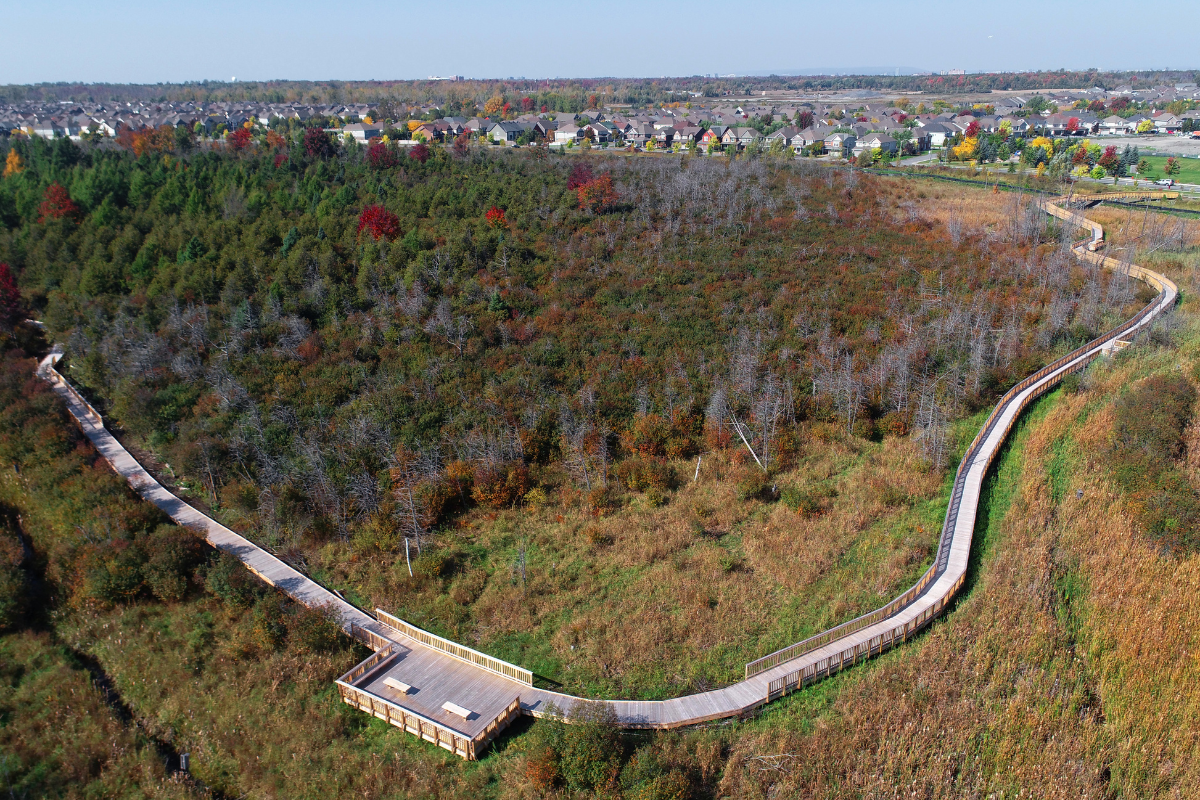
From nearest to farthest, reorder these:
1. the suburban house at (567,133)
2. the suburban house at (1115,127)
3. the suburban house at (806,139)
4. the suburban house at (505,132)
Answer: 1. the suburban house at (806,139)
2. the suburban house at (505,132)
3. the suburban house at (567,133)
4. the suburban house at (1115,127)

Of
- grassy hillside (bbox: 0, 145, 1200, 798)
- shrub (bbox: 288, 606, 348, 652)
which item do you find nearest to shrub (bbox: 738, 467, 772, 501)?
grassy hillside (bbox: 0, 145, 1200, 798)

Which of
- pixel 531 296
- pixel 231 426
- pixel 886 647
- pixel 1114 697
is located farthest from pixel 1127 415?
pixel 231 426

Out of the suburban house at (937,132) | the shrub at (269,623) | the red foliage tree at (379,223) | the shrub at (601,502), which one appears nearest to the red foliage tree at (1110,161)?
the suburban house at (937,132)

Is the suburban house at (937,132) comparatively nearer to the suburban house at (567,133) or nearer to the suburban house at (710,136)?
the suburban house at (710,136)

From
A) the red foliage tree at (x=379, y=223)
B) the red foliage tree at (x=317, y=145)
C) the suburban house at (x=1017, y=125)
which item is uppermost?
the suburban house at (x=1017, y=125)

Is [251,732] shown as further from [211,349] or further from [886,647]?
[211,349]

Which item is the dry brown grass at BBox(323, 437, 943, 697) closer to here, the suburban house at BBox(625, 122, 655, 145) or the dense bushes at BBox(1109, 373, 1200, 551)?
the dense bushes at BBox(1109, 373, 1200, 551)
